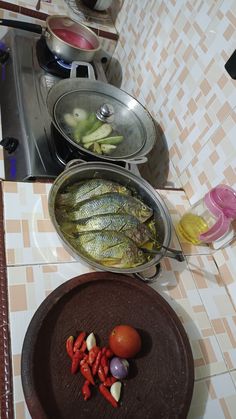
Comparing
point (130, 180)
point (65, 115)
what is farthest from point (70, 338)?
point (65, 115)

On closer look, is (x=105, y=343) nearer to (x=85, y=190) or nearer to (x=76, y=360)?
(x=76, y=360)

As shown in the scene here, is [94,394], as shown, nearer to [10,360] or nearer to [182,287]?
[10,360]

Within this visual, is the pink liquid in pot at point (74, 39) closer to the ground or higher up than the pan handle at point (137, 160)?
higher up

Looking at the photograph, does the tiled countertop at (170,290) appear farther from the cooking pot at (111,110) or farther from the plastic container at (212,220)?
the cooking pot at (111,110)

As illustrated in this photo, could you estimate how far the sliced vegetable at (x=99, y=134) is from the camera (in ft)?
3.48

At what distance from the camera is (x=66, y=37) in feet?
4.39

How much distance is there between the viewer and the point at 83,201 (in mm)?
860

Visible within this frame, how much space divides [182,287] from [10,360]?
0.46 meters

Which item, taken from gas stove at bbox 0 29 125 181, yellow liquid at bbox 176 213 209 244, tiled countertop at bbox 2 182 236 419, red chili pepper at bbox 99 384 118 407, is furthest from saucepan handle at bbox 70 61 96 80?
red chili pepper at bbox 99 384 118 407

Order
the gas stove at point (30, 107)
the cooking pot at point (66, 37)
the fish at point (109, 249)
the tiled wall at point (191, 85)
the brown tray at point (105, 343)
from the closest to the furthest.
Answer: the brown tray at point (105, 343) → the fish at point (109, 249) → the tiled wall at point (191, 85) → the gas stove at point (30, 107) → the cooking pot at point (66, 37)

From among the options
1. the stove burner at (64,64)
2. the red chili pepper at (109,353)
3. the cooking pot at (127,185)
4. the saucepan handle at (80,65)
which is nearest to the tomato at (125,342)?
the red chili pepper at (109,353)

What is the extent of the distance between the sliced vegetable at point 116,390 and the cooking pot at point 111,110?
646 mm

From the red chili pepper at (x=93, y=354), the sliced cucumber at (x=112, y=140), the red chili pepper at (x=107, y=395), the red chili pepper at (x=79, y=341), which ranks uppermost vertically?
the sliced cucumber at (x=112, y=140)

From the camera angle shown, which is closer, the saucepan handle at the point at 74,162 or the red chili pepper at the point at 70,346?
the red chili pepper at the point at 70,346
